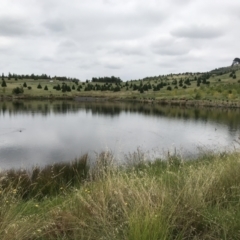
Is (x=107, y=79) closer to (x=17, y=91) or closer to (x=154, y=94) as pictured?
(x=154, y=94)

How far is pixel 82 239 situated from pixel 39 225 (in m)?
0.64

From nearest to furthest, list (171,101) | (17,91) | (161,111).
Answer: (161,111)
(171,101)
(17,91)

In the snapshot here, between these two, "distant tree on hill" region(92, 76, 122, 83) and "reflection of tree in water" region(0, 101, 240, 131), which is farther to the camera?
"distant tree on hill" region(92, 76, 122, 83)

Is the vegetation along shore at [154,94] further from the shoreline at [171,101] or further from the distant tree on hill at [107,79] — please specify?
the distant tree on hill at [107,79]

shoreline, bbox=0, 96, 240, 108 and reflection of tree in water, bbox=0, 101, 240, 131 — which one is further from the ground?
shoreline, bbox=0, 96, 240, 108

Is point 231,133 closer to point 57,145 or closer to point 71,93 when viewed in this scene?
point 57,145

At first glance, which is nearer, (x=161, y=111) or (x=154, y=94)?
(x=161, y=111)

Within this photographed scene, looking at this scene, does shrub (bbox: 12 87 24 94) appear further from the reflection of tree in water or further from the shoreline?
the reflection of tree in water

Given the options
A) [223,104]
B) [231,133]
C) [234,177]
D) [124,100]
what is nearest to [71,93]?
[124,100]

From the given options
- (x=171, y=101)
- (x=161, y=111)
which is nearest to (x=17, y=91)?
(x=171, y=101)

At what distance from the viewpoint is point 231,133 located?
2709cm

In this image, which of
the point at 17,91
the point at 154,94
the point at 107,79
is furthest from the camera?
the point at 107,79

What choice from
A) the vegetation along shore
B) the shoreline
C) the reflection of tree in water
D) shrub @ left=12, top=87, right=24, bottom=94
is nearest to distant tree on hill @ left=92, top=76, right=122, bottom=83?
the vegetation along shore

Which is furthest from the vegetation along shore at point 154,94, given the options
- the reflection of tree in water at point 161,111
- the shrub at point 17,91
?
the reflection of tree in water at point 161,111
